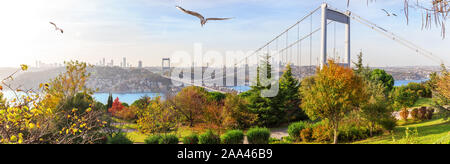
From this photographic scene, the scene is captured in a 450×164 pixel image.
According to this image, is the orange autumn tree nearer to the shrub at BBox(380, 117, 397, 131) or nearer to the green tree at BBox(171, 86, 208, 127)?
the shrub at BBox(380, 117, 397, 131)

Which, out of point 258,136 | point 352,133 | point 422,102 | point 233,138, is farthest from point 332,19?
point 233,138

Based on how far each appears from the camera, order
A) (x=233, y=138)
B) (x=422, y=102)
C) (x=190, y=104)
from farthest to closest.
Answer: (x=422, y=102)
(x=190, y=104)
(x=233, y=138)

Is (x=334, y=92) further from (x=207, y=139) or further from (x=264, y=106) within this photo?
(x=264, y=106)

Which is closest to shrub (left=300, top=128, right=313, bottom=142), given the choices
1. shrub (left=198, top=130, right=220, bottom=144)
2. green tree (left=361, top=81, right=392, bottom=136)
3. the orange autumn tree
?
the orange autumn tree
